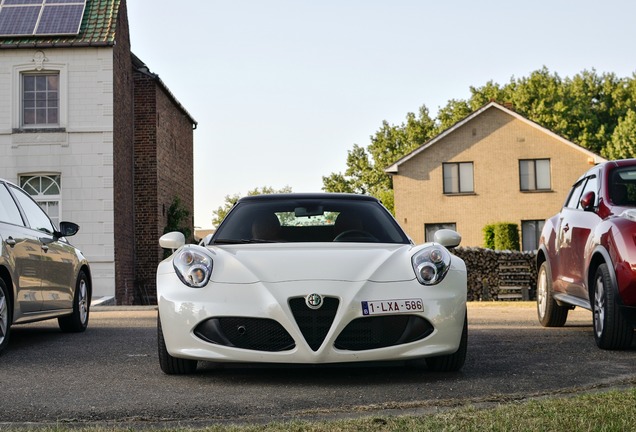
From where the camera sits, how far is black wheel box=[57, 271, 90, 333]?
1040cm

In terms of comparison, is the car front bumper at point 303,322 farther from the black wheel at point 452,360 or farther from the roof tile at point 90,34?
the roof tile at point 90,34

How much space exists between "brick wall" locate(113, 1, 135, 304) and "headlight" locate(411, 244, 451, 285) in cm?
1927

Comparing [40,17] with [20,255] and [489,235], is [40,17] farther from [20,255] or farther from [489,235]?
[489,235]

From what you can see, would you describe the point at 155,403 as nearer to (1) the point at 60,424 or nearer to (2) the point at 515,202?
(1) the point at 60,424

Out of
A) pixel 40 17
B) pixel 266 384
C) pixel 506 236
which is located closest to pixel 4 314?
pixel 266 384

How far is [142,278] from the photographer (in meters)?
27.5

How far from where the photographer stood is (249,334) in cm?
596

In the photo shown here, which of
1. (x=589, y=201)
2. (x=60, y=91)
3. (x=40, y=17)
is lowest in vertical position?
(x=589, y=201)

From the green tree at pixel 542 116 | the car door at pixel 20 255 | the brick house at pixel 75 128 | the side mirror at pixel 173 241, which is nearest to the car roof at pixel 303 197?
the side mirror at pixel 173 241

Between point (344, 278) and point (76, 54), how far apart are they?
2057 centimetres

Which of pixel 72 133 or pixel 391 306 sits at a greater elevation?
pixel 72 133

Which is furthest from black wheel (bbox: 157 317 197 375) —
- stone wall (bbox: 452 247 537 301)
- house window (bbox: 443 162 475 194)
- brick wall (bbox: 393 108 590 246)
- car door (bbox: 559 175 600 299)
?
house window (bbox: 443 162 475 194)

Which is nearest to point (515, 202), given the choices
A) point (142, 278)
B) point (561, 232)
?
point (142, 278)

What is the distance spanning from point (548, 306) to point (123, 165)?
18.0m
